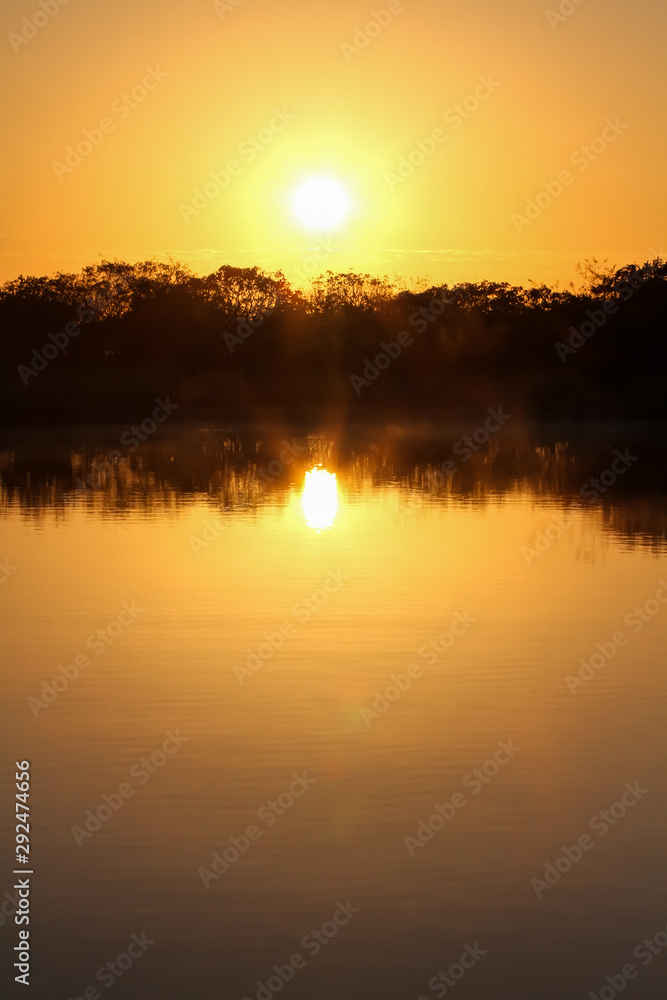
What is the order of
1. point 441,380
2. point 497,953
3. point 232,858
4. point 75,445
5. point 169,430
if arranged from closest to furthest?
point 497,953 < point 232,858 < point 75,445 < point 169,430 < point 441,380

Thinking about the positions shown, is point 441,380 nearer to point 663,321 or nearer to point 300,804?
point 663,321

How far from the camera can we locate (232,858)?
21.2 ft

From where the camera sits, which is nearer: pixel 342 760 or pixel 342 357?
pixel 342 760

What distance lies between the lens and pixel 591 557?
16.8 m

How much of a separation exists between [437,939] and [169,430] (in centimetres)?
4961

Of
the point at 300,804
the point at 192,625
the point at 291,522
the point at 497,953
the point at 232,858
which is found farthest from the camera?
the point at 291,522

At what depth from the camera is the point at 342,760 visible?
8.02 metres

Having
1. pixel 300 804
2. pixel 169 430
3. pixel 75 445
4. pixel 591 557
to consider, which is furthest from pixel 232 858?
pixel 169 430

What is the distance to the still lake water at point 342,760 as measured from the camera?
5586mm

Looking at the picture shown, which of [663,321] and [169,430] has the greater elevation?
[663,321]

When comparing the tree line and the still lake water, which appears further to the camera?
the tree line

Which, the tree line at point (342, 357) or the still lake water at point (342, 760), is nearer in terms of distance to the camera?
the still lake water at point (342, 760)

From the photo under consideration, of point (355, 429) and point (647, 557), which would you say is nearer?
point (647, 557)

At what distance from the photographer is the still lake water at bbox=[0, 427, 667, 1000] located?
5586 millimetres
